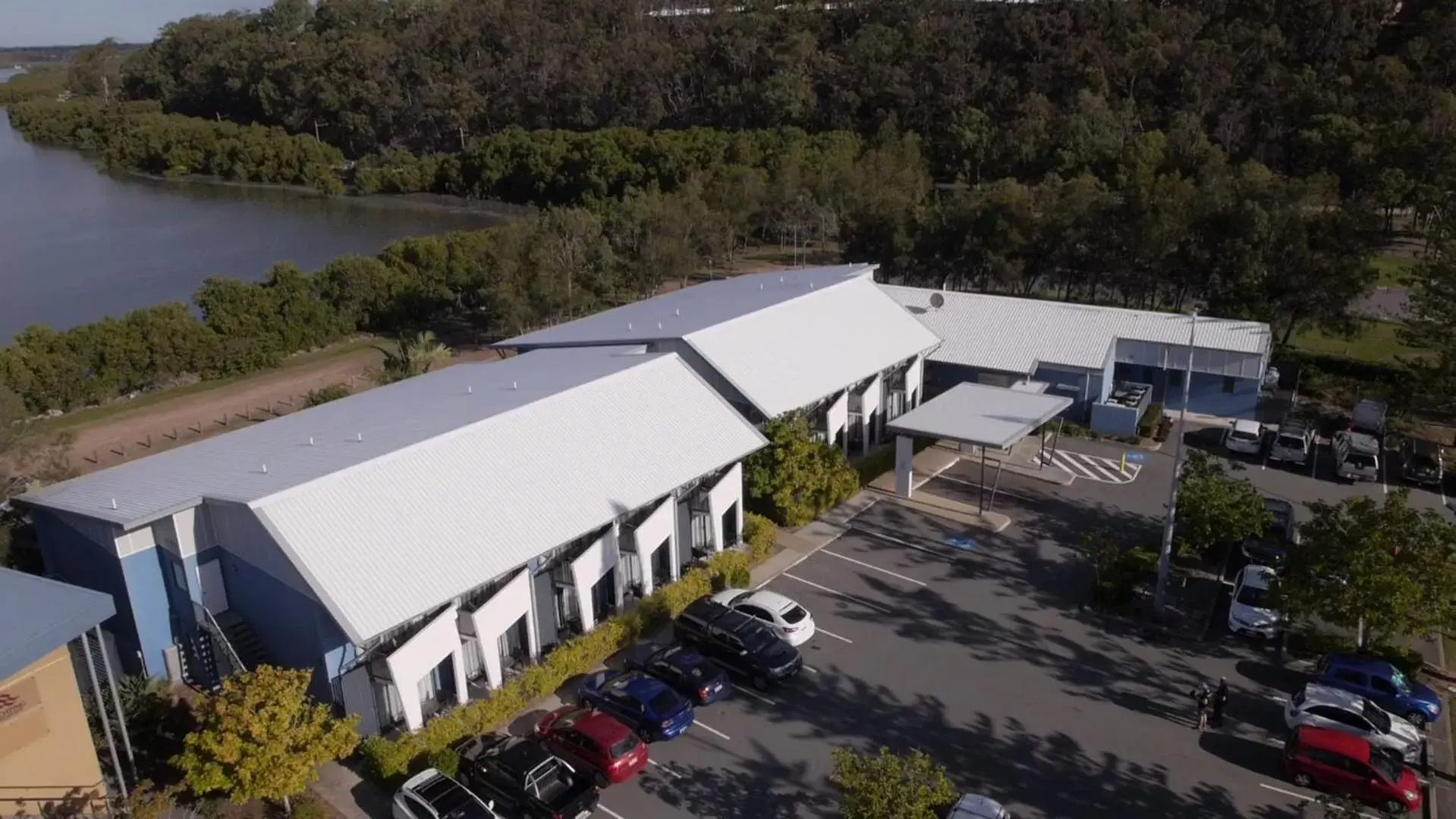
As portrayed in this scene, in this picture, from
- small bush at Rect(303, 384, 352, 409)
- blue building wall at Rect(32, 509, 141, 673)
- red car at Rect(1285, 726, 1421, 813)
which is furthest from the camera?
small bush at Rect(303, 384, 352, 409)

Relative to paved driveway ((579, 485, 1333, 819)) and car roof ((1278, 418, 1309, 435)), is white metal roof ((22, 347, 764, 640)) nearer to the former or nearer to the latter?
paved driveway ((579, 485, 1333, 819))

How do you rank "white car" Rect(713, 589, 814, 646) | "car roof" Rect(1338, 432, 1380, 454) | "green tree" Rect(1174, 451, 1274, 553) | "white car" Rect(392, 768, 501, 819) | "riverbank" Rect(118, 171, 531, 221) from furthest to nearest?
"riverbank" Rect(118, 171, 531, 221), "car roof" Rect(1338, 432, 1380, 454), "green tree" Rect(1174, 451, 1274, 553), "white car" Rect(713, 589, 814, 646), "white car" Rect(392, 768, 501, 819)

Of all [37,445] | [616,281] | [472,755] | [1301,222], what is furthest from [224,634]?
[1301,222]

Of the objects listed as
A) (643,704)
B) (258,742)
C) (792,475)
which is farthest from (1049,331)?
(258,742)

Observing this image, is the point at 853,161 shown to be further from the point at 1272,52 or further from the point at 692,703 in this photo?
the point at 692,703

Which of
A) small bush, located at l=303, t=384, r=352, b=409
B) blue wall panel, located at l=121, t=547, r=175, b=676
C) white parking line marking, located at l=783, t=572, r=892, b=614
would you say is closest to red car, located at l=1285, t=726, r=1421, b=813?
white parking line marking, located at l=783, t=572, r=892, b=614

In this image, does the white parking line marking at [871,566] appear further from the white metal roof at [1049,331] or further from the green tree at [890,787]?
the white metal roof at [1049,331]

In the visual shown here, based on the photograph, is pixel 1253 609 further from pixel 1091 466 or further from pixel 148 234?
pixel 148 234
